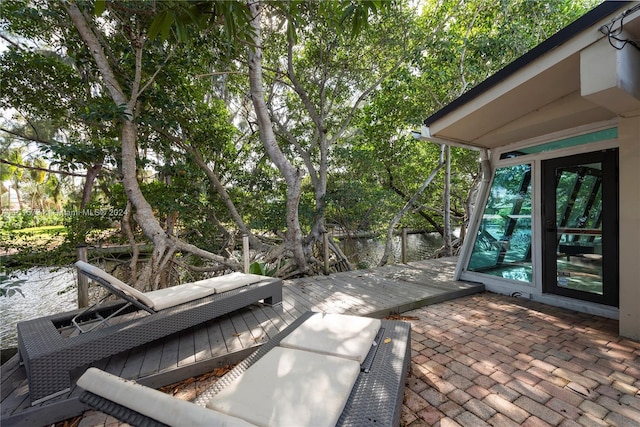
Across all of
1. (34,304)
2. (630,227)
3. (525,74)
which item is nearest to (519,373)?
(630,227)

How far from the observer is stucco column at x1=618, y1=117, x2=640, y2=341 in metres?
2.64

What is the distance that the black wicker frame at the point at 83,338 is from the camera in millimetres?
1744

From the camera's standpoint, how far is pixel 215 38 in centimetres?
497

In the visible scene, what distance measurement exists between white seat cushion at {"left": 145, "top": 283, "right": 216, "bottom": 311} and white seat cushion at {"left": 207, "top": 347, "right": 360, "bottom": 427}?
141 cm

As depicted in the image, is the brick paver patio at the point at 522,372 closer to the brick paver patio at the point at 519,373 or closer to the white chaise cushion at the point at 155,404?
the brick paver patio at the point at 519,373

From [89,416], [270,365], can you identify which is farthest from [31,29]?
[270,365]

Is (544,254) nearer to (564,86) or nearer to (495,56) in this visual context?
(564,86)

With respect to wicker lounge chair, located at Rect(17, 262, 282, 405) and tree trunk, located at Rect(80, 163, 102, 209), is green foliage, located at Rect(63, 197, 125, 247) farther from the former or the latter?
wicker lounge chair, located at Rect(17, 262, 282, 405)

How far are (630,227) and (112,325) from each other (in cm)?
477

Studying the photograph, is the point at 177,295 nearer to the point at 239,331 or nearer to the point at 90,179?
the point at 239,331

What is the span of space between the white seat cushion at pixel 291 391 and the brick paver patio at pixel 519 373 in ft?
2.20

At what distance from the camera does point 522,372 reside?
2197 millimetres

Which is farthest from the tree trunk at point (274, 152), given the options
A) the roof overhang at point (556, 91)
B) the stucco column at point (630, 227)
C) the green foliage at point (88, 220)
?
the stucco column at point (630, 227)

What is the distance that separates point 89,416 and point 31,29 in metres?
6.93
